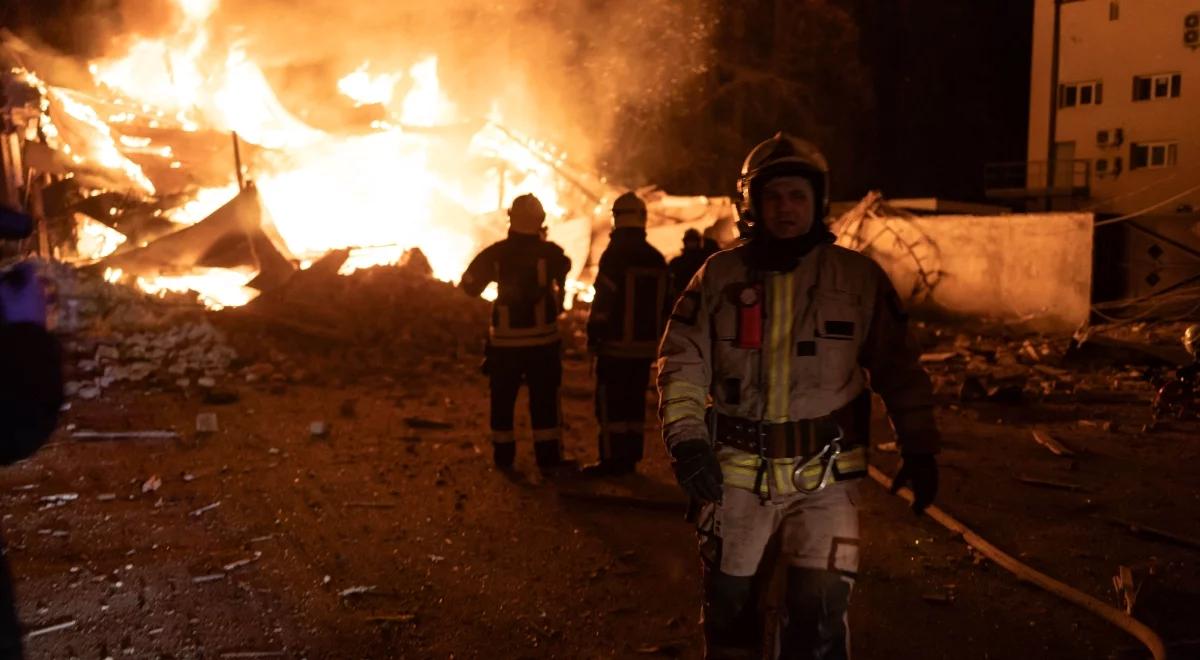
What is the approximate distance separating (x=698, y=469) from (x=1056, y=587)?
2.58m

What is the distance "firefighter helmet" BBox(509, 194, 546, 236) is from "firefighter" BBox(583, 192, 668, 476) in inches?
21.8

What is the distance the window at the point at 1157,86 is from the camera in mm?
31328

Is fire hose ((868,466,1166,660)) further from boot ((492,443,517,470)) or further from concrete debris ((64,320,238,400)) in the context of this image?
concrete debris ((64,320,238,400))

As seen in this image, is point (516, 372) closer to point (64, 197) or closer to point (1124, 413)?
→ point (1124, 413)

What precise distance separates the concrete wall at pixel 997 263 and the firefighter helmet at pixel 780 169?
13.4 metres

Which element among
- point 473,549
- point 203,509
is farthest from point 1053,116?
point 203,509

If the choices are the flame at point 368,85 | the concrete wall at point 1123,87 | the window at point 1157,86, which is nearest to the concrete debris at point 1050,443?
the flame at point 368,85

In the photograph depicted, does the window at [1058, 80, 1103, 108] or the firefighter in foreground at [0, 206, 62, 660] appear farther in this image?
the window at [1058, 80, 1103, 108]

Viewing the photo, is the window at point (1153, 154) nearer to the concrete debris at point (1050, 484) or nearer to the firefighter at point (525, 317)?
the concrete debris at point (1050, 484)

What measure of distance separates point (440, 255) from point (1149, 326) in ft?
37.7

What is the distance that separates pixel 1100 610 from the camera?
13.4ft

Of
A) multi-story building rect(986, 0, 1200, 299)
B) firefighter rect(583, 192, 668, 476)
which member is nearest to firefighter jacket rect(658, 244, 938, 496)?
firefighter rect(583, 192, 668, 476)

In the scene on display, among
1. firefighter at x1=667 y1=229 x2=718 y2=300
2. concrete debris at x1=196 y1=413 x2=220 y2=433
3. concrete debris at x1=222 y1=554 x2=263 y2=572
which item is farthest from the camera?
concrete debris at x1=196 y1=413 x2=220 y2=433

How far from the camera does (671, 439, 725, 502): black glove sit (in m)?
2.77
